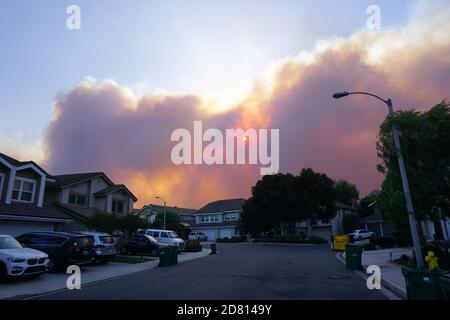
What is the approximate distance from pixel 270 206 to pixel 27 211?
108ft

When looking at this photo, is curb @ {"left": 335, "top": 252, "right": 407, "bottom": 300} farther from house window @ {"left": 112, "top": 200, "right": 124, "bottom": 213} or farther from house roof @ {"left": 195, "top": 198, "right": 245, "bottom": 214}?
house roof @ {"left": 195, "top": 198, "right": 245, "bottom": 214}

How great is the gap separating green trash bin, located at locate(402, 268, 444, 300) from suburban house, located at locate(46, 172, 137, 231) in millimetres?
23342

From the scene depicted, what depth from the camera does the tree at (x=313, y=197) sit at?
46.0 metres

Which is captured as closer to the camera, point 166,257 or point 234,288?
point 234,288

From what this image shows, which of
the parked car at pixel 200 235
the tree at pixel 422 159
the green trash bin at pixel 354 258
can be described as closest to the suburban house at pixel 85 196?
the green trash bin at pixel 354 258

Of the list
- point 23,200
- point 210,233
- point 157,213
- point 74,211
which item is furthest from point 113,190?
point 157,213

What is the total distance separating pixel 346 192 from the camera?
3342 inches

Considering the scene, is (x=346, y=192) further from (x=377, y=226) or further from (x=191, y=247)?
(x=191, y=247)

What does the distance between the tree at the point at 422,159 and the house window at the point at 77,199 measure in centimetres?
2641

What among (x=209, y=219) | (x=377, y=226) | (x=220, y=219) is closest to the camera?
(x=377, y=226)
